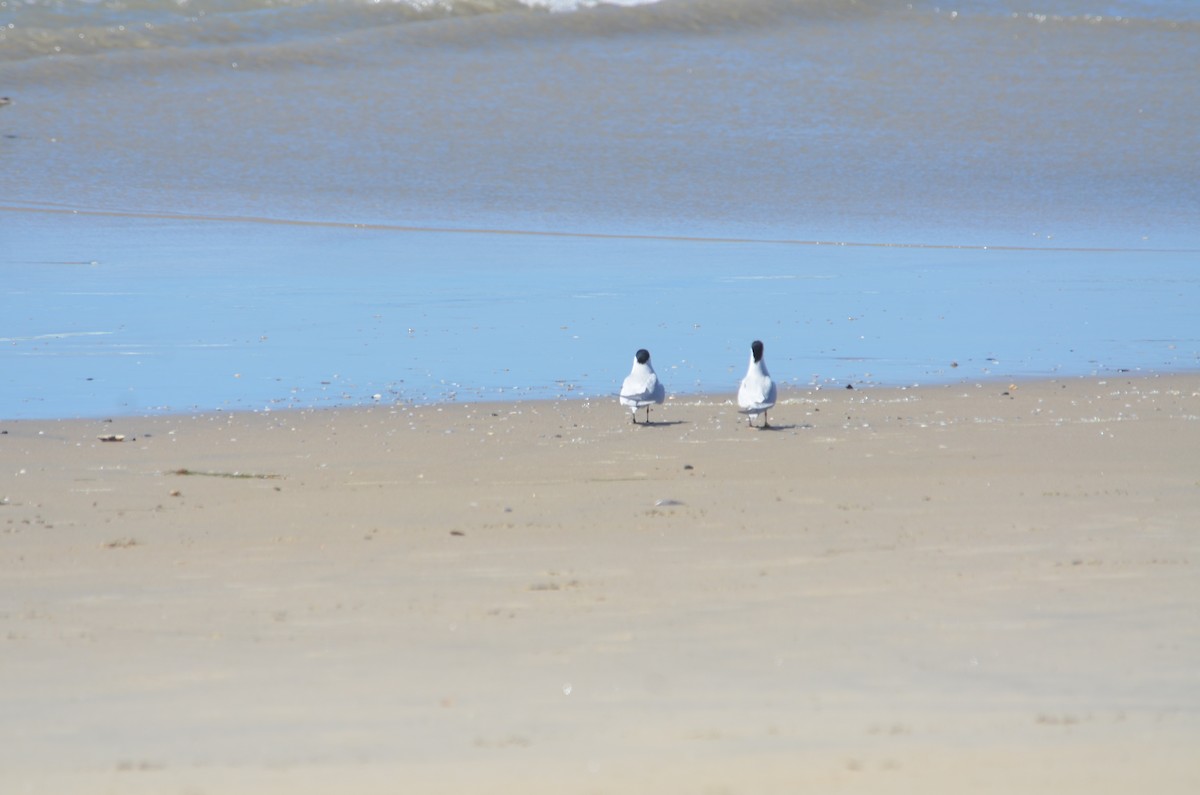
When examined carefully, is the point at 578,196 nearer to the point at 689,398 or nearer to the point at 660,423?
the point at 689,398

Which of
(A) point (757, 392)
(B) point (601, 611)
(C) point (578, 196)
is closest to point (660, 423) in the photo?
(A) point (757, 392)

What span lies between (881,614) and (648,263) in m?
10.5

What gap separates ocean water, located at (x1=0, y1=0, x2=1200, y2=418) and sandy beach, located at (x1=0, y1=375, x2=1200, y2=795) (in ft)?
6.58

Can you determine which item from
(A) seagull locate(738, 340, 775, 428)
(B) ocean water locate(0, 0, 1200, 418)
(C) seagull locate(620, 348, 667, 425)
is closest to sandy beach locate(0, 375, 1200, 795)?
(A) seagull locate(738, 340, 775, 428)

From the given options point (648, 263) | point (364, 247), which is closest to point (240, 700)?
point (648, 263)

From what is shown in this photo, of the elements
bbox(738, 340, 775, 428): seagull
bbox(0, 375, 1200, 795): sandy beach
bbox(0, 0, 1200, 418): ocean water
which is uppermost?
bbox(0, 0, 1200, 418): ocean water

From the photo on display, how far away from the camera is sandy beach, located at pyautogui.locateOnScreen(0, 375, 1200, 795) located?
3281 millimetres

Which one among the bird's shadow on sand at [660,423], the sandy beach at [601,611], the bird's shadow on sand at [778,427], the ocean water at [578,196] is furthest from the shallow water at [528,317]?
the sandy beach at [601,611]

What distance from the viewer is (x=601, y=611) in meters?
4.46

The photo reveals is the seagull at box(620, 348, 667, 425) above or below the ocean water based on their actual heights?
below

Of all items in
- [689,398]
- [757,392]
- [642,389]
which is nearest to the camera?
[757,392]

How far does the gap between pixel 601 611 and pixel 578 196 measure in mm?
16335

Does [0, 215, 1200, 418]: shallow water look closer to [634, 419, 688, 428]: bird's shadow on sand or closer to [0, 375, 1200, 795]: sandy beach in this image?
[634, 419, 688, 428]: bird's shadow on sand

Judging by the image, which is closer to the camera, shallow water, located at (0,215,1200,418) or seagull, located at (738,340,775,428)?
seagull, located at (738,340,775,428)
